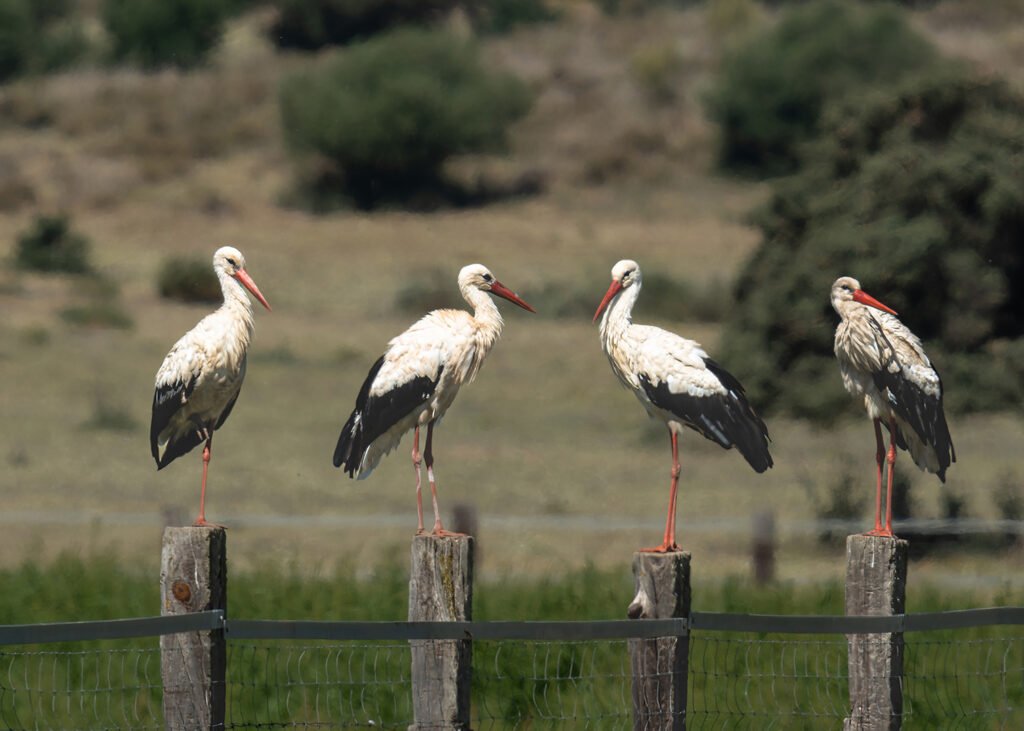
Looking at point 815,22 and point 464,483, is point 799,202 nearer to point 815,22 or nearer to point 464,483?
point 464,483

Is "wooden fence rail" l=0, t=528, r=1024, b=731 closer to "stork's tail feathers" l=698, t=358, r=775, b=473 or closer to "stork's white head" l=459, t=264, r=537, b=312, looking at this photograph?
"stork's tail feathers" l=698, t=358, r=775, b=473

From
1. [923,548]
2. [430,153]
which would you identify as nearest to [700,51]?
[430,153]

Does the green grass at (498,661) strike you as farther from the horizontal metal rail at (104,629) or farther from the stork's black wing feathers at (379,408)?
the horizontal metal rail at (104,629)

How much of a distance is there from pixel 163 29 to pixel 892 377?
53986 mm

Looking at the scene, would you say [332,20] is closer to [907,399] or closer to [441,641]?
[907,399]

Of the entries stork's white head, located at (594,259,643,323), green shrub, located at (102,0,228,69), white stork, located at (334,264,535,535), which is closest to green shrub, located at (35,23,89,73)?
green shrub, located at (102,0,228,69)

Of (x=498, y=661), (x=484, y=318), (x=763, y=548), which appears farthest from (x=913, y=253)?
(x=484, y=318)

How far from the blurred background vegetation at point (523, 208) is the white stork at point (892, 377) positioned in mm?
10729

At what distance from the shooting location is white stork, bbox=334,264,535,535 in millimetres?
8609

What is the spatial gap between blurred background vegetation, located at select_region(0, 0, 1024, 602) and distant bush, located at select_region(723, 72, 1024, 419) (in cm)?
4

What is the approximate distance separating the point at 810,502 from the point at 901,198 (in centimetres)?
384

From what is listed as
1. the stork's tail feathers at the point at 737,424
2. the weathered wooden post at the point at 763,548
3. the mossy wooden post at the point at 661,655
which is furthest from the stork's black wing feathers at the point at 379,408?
the weathered wooden post at the point at 763,548

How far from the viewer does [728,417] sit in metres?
9.24

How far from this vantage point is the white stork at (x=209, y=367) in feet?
28.5
